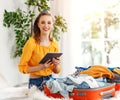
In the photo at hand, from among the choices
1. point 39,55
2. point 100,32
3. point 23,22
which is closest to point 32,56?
point 39,55

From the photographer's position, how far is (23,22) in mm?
3188

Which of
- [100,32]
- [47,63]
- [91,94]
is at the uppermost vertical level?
[100,32]

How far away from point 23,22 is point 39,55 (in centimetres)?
153

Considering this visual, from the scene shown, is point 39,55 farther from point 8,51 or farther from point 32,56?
point 8,51

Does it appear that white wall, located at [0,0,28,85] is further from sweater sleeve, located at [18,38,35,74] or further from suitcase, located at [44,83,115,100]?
suitcase, located at [44,83,115,100]

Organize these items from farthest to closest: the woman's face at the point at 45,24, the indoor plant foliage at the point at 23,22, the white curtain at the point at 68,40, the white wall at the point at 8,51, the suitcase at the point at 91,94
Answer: the white curtain at the point at 68,40 < the white wall at the point at 8,51 < the indoor plant foliage at the point at 23,22 < the woman's face at the point at 45,24 < the suitcase at the point at 91,94

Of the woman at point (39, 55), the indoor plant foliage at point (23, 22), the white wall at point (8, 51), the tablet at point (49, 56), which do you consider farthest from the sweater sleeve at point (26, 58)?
the white wall at point (8, 51)

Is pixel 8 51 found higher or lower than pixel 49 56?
lower

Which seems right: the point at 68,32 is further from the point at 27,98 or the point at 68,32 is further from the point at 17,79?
the point at 27,98

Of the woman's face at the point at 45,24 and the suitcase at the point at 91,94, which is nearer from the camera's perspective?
the suitcase at the point at 91,94

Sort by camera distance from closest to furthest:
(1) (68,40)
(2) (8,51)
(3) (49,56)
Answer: (3) (49,56) → (2) (8,51) → (1) (68,40)

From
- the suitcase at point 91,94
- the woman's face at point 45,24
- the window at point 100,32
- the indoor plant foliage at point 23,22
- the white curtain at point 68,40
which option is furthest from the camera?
the window at point 100,32

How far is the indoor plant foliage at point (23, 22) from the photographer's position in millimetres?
3100

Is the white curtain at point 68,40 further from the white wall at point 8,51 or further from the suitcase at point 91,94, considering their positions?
the suitcase at point 91,94
